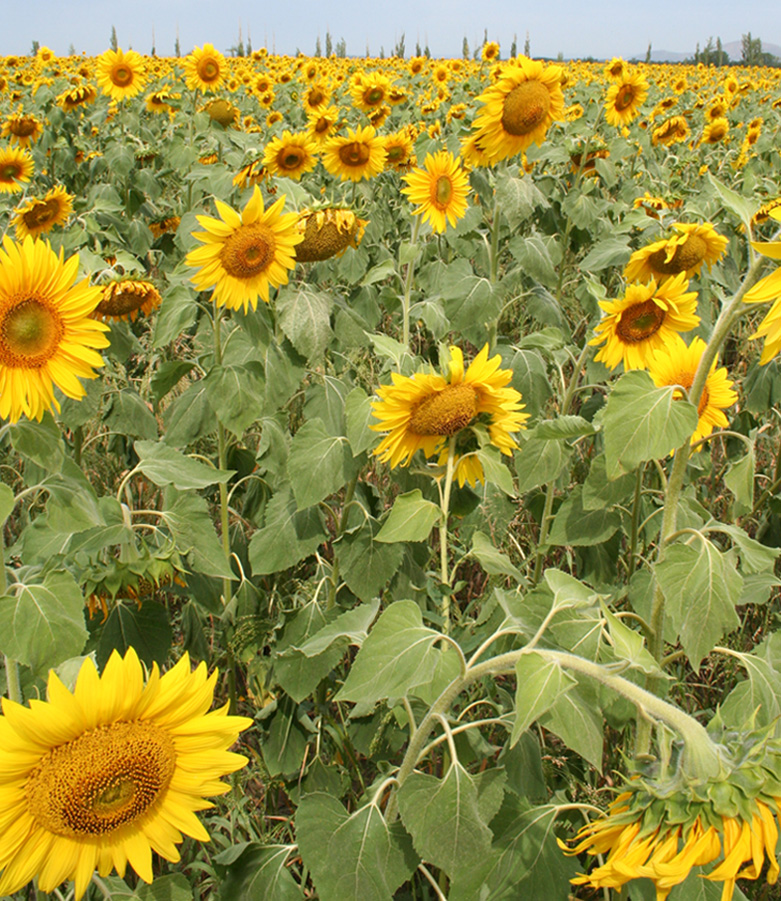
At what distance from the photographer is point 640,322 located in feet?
6.89

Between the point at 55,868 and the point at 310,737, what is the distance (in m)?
1.02

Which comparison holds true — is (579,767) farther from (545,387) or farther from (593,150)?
(593,150)

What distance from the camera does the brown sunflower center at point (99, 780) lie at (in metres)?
0.95

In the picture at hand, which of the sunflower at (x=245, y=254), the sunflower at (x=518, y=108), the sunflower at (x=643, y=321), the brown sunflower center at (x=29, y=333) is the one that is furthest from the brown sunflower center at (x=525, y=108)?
the brown sunflower center at (x=29, y=333)

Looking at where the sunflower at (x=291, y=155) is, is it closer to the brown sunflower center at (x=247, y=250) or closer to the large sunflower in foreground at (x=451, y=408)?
the brown sunflower center at (x=247, y=250)

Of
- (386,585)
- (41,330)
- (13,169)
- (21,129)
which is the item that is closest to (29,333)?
(41,330)

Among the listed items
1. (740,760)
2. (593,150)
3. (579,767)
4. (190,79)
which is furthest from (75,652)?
(190,79)

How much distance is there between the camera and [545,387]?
2.57m

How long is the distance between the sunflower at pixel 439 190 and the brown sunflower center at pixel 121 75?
4508mm

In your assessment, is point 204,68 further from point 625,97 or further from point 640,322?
point 640,322

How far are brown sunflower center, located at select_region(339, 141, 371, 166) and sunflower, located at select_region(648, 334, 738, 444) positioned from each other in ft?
7.54

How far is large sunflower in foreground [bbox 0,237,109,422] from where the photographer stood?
1346 millimetres

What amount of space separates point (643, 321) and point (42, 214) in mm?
2552

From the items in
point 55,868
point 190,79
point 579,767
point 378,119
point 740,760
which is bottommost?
point 579,767
